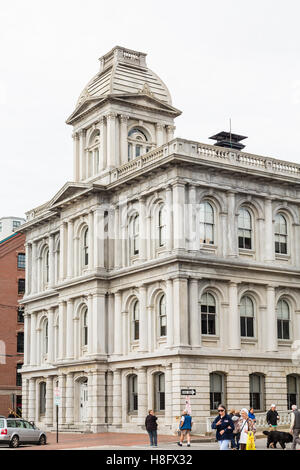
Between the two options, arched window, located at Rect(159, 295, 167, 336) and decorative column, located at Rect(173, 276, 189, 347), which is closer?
decorative column, located at Rect(173, 276, 189, 347)

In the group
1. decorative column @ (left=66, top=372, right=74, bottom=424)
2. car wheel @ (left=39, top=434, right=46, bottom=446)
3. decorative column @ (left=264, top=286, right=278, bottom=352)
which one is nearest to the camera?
car wheel @ (left=39, top=434, right=46, bottom=446)

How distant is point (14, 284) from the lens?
79125 mm

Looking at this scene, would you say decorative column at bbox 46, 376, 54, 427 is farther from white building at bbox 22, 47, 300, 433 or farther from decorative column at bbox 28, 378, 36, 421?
decorative column at bbox 28, 378, 36, 421

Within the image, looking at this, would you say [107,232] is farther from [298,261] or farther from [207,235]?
[298,261]

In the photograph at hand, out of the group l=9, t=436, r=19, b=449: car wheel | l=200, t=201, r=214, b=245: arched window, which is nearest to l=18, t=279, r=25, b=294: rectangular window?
l=200, t=201, r=214, b=245: arched window

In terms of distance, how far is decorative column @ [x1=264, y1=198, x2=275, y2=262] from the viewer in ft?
162

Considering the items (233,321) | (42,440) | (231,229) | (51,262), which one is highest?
(231,229)

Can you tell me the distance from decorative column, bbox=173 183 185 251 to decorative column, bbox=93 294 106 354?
838cm

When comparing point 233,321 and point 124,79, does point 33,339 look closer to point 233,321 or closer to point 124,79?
point 233,321

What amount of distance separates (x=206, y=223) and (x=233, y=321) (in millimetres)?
6051

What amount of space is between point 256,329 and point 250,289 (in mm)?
2525

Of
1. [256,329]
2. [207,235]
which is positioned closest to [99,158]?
[207,235]

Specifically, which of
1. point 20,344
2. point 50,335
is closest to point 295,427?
point 50,335

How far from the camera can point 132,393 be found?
4934 centimetres
